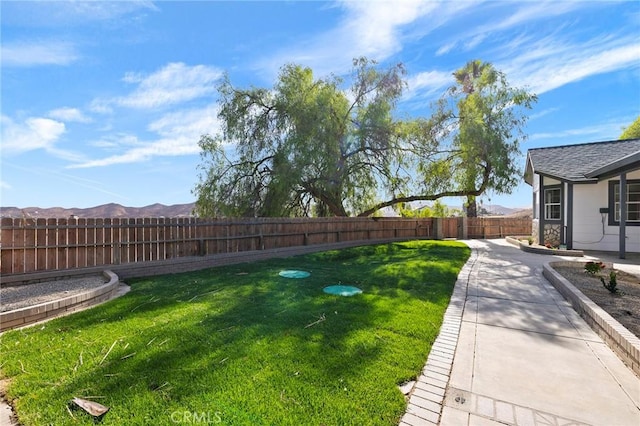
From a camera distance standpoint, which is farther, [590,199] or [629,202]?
[590,199]

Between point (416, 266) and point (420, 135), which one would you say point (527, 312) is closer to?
point (416, 266)

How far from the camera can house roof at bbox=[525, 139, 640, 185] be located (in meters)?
10.1

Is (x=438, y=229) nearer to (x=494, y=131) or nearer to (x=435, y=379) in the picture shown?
(x=494, y=131)

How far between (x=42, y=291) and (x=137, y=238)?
239cm

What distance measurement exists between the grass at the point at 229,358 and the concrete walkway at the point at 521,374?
9.6 inches

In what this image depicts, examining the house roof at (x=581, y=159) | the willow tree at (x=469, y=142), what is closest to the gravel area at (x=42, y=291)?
the willow tree at (x=469, y=142)

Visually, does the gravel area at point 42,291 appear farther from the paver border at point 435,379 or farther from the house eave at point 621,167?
the house eave at point 621,167

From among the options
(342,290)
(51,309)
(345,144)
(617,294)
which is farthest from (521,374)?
(345,144)

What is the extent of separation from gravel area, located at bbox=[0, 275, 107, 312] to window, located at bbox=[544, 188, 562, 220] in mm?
15105

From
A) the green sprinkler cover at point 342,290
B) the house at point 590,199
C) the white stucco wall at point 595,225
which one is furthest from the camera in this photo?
the white stucco wall at point 595,225

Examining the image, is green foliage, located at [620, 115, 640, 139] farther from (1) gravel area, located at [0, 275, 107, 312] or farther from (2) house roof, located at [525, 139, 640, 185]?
(1) gravel area, located at [0, 275, 107, 312]

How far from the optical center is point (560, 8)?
728 cm

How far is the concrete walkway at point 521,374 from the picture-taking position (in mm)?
2027

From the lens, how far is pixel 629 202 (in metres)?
9.76
